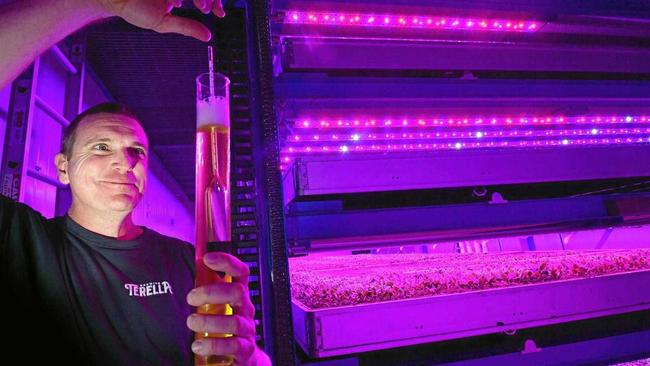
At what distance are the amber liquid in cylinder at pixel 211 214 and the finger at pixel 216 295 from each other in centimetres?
3

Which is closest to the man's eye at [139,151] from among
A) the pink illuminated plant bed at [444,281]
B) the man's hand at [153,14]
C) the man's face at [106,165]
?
the man's face at [106,165]

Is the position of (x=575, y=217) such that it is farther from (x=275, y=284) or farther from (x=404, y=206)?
(x=275, y=284)

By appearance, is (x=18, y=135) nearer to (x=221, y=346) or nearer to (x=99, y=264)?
(x=99, y=264)

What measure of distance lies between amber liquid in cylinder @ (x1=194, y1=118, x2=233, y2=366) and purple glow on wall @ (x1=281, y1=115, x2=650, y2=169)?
0.87 meters

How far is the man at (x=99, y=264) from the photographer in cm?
108

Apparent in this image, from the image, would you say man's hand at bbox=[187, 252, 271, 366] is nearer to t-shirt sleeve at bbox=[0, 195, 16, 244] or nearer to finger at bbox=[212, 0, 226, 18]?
finger at bbox=[212, 0, 226, 18]

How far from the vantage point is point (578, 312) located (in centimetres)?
120

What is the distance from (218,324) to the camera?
575mm

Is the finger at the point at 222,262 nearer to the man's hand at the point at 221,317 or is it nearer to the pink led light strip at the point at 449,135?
the man's hand at the point at 221,317

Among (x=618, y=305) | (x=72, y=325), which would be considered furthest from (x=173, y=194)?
(x=618, y=305)

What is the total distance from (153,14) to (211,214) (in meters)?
0.59

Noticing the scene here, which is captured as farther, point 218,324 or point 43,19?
point 43,19

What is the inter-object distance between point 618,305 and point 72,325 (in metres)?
1.96

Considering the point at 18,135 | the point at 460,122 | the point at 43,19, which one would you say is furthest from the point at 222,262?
the point at 18,135
